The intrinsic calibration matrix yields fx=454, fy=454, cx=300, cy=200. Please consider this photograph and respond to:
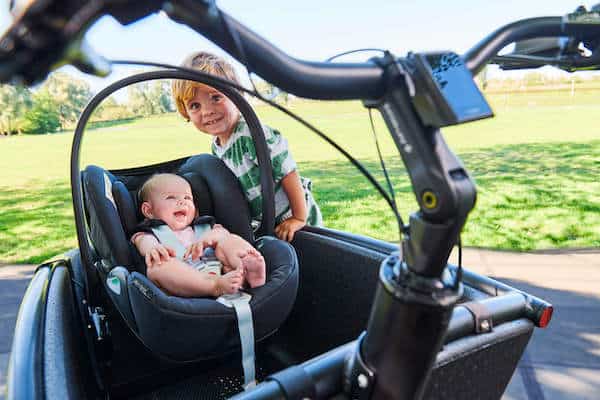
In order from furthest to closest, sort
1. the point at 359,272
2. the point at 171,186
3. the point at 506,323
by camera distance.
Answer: the point at 171,186
the point at 359,272
the point at 506,323

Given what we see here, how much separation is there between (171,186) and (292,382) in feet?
4.20

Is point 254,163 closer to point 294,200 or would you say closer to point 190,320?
point 294,200

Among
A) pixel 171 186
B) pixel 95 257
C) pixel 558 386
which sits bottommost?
pixel 558 386

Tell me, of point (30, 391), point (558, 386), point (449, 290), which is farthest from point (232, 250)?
point (558, 386)

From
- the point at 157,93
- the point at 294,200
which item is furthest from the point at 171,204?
the point at 157,93

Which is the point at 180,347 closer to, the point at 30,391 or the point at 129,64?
the point at 30,391

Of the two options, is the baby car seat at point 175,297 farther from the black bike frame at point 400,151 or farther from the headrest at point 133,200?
the black bike frame at point 400,151

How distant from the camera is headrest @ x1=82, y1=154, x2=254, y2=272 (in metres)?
1.65

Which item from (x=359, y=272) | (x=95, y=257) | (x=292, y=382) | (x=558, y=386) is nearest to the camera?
(x=292, y=382)

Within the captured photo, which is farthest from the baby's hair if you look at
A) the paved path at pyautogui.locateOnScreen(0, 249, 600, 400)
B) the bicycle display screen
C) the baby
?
the bicycle display screen

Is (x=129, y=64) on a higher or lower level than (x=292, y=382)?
higher

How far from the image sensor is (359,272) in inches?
64.2

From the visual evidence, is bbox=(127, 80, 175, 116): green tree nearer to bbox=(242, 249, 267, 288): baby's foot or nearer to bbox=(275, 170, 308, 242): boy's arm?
bbox=(275, 170, 308, 242): boy's arm

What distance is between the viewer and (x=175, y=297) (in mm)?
1366
